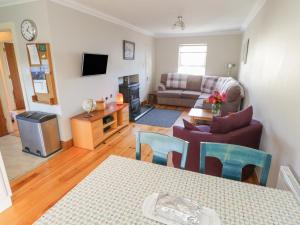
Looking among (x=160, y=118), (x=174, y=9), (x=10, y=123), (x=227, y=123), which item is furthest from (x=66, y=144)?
(x=174, y=9)

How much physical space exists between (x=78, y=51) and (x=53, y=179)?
6.62 ft

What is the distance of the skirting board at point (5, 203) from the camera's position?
1.78 meters

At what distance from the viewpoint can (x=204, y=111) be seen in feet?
11.9

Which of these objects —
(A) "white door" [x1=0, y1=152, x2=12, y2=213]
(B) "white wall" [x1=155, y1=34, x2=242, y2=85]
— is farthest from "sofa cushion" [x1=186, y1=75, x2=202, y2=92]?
(A) "white door" [x1=0, y1=152, x2=12, y2=213]

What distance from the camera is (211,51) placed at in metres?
5.83

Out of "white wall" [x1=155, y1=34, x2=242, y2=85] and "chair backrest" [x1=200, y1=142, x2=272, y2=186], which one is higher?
"white wall" [x1=155, y1=34, x2=242, y2=85]

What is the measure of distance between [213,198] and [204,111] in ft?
9.25

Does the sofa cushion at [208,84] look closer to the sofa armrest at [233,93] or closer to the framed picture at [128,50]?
the sofa armrest at [233,93]

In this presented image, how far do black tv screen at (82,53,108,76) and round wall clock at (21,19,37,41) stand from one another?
74cm

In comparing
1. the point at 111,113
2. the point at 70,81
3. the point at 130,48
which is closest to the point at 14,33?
the point at 70,81

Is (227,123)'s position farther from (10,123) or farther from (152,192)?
(10,123)

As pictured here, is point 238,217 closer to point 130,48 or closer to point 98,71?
point 98,71

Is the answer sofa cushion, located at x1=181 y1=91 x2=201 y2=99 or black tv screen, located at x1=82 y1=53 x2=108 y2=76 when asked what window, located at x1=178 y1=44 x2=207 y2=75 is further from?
black tv screen, located at x1=82 y1=53 x2=108 y2=76

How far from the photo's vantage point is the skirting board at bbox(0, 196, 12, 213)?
1.78m
